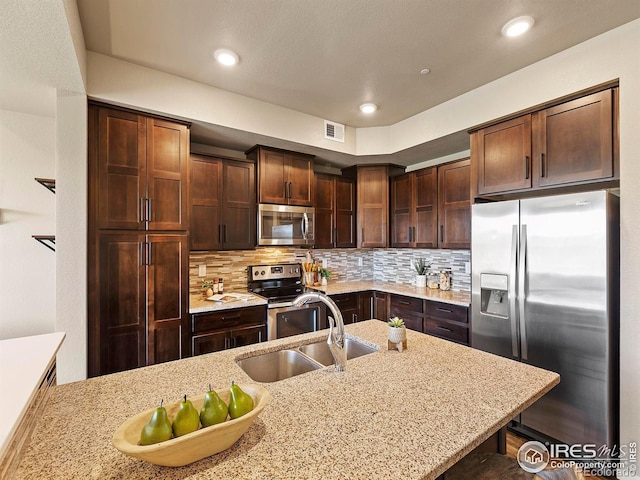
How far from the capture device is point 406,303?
339cm

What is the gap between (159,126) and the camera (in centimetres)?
248

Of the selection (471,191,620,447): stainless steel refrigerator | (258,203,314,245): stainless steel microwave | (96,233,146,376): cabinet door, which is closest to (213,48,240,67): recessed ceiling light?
(258,203,314,245): stainless steel microwave

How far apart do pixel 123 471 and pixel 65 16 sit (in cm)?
192

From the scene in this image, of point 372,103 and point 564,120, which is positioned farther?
point 372,103

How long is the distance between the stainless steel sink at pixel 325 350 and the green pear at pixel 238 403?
87 centimetres

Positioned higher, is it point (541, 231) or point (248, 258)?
point (541, 231)

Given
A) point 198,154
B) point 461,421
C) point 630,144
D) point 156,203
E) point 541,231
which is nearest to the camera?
point 461,421

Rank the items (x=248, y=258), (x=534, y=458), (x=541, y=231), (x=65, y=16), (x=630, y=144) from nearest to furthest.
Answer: (x=534, y=458) < (x=65, y=16) < (x=630, y=144) < (x=541, y=231) < (x=248, y=258)

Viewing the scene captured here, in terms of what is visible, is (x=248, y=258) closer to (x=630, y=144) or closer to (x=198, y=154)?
(x=198, y=154)

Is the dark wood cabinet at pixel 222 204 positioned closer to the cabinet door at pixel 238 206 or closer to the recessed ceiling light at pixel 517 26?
the cabinet door at pixel 238 206

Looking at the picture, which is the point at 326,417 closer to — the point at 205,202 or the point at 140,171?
the point at 140,171

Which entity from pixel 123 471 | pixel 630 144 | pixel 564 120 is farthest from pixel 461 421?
pixel 564 120

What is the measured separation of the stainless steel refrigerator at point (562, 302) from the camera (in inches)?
74.0

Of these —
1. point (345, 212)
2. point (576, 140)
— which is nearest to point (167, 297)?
point (345, 212)
